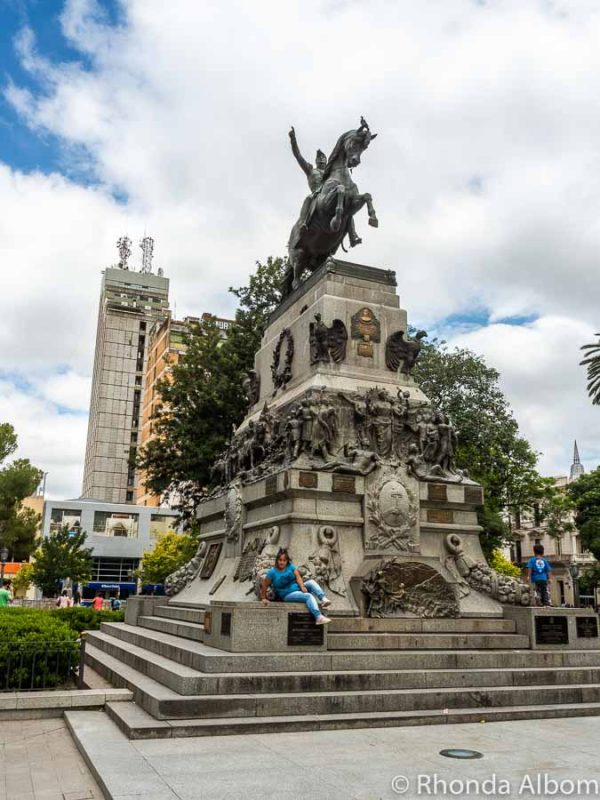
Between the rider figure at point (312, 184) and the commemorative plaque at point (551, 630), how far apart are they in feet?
35.6

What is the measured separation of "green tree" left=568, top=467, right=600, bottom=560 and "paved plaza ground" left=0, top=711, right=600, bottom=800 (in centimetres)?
5178

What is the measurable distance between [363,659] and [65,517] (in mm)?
70407

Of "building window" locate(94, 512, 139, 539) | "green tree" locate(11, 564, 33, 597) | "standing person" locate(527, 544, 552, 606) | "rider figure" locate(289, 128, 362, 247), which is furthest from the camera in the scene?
"building window" locate(94, 512, 139, 539)

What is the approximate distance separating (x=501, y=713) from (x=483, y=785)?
10.8 feet

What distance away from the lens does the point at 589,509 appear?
190 feet

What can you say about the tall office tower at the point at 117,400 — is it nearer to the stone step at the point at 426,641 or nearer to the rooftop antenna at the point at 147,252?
the rooftop antenna at the point at 147,252

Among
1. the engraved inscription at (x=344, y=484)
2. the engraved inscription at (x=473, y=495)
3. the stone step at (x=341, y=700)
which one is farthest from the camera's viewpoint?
the engraved inscription at (x=473, y=495)

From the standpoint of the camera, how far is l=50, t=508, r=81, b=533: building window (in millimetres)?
74750

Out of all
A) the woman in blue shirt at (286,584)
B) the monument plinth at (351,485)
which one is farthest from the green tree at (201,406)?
the woman in blue shirt at (286,584)

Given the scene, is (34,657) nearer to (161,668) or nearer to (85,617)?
(161,668)

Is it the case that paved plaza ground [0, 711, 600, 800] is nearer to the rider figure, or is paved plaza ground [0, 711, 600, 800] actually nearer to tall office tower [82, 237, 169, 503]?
the rider figure

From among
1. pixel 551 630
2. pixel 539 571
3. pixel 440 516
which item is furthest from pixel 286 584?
pixel 539 571

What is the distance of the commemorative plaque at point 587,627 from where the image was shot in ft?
41.1

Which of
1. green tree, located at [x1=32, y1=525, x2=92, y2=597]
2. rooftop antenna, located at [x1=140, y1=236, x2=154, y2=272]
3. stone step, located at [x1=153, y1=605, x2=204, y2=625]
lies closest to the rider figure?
stone step, located at [x1=153, y1=605, x2=204, y2=625]
